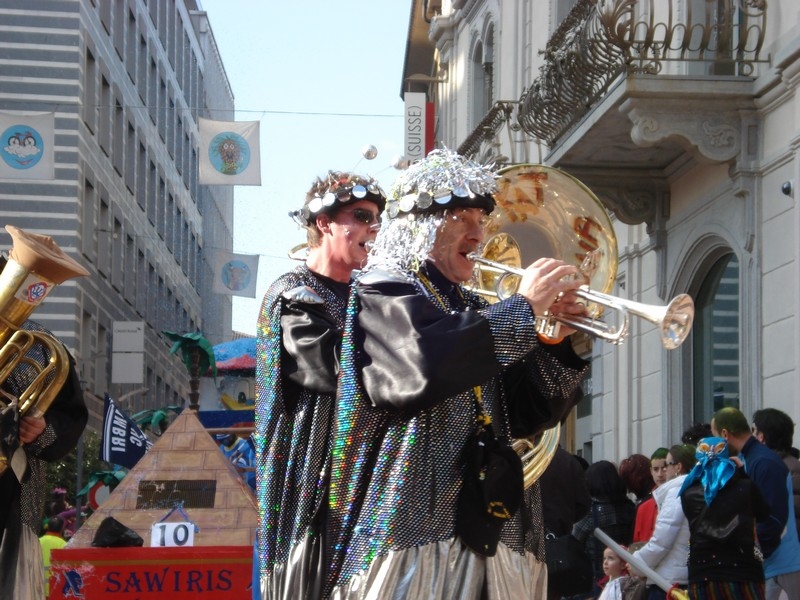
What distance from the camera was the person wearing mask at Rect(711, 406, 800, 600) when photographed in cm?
835

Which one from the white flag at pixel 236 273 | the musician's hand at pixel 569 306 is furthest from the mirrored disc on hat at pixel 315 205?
the white flag at pixel 236 273

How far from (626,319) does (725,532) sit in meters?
3.58

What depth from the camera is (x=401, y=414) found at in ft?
15.4

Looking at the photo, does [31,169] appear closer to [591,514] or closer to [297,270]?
[591,514]

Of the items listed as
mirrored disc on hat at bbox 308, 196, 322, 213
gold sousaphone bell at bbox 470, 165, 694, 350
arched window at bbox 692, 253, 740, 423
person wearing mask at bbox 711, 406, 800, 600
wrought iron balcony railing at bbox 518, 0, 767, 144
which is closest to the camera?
mirrored disc on hat at bbox 308, 196, 322, 213

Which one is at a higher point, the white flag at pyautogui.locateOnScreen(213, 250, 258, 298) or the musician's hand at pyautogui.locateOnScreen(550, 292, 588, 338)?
the white flag at pyautogui.locateOnScreen(213, 250, 258, 298)

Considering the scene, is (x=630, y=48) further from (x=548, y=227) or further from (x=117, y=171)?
(x=117, y=171)

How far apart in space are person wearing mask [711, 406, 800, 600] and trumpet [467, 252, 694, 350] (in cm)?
363

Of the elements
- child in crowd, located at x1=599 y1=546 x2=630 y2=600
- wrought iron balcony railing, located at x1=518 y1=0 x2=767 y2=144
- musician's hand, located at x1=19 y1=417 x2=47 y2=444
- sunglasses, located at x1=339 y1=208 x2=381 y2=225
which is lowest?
child in crowd, located at x1=599 y1=546 x2=630 y2=600

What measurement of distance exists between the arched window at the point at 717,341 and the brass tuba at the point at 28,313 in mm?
7553

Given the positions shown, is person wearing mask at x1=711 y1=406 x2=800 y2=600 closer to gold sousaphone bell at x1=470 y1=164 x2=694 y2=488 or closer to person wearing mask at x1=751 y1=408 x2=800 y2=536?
person wearing mask at x1=751 y1=408 x2=800 y2=536

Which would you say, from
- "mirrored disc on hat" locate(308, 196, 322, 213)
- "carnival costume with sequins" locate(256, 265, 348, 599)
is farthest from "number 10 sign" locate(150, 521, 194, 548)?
"carnival costume with sequins" locate(256, 265, 348, 599)

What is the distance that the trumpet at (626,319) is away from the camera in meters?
4.65

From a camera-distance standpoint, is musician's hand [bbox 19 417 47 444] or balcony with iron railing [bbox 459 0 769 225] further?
balcony with iron railing [bbox 459 0 769 225]
